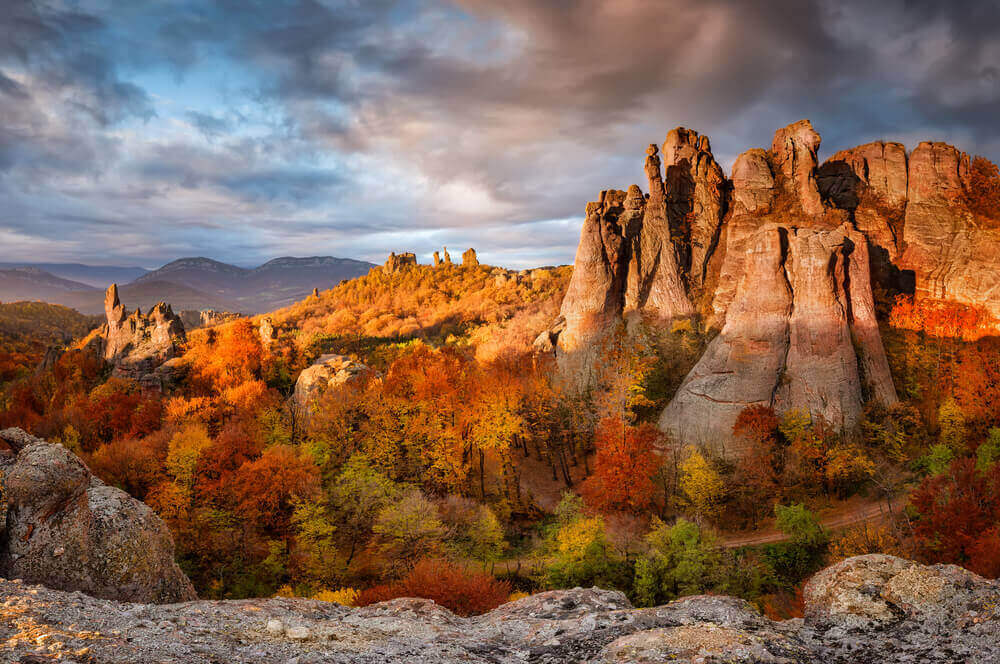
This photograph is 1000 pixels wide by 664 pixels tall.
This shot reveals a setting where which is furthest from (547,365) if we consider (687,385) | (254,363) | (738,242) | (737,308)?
(254,363)

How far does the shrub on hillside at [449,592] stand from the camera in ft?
47.7

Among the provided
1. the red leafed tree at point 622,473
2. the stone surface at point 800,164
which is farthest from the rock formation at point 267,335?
the stone surface at point 800,164

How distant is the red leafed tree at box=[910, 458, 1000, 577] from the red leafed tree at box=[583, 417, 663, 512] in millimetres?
12982

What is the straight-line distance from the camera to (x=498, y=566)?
27516 mm

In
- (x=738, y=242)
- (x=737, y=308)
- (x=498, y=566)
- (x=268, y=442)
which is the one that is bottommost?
(x=498, y=566)

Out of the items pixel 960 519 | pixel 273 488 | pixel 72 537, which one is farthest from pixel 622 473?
pixel 72 537

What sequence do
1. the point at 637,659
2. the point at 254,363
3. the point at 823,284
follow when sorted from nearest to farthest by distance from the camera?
the point at 637,659 < the point at 823,284 < the point at 254,363

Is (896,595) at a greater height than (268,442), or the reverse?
(896,595)

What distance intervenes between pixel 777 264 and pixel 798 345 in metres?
5.89

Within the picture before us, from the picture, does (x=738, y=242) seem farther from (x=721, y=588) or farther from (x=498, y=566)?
(x=498, y=566)

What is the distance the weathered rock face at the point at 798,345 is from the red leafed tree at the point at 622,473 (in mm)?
5258

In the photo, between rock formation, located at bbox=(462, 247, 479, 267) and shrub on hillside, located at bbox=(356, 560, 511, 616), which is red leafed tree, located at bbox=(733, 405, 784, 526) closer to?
shrub on hillside, located at bbox=(356, 560, 511, 616)

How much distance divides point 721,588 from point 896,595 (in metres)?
18.6

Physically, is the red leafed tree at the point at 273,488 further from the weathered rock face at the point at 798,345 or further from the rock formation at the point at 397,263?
the rock formation at the point at 397,263
